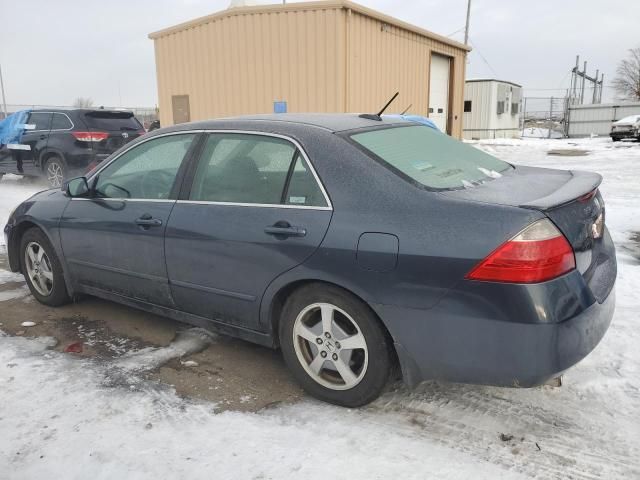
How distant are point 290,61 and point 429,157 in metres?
9.90

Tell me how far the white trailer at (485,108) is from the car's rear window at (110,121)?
843 inches

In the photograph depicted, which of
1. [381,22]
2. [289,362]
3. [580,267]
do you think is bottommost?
[289,362]

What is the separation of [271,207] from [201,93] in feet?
38.9

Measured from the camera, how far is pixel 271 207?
9.61ft

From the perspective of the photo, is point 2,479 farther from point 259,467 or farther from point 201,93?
point 201,93

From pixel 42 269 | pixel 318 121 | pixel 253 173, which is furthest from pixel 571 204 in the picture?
pixel 42 269

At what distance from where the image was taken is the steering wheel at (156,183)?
3470 mm

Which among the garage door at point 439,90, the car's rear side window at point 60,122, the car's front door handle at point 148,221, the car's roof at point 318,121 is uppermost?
the garage door at point 439,90

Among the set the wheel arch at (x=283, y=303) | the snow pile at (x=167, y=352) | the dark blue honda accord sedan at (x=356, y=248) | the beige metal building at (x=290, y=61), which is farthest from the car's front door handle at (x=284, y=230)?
the beige metal building at (x=290, y=61)

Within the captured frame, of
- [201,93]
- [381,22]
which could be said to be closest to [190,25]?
[201,93]

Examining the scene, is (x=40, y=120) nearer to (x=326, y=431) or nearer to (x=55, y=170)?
(x=55, y=170)

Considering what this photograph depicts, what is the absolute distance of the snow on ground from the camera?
2.36 m

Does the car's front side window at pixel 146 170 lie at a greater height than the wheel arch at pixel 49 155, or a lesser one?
greater

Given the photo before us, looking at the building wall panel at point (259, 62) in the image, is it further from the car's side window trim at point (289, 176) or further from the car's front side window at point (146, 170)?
the car's side window trim at point (289, 176)
